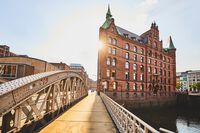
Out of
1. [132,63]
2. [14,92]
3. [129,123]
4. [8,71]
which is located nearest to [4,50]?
[8,71]

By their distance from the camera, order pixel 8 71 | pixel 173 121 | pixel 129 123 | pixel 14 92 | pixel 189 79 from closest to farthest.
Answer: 1. pixel 14 92
2. pixel 129 123
3. pixel 8 71
4. pixel 173 121
5. pixel 189 79

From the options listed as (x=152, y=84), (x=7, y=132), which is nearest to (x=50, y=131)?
(x=7, y=132)

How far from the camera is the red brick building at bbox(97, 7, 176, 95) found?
37.4 metres

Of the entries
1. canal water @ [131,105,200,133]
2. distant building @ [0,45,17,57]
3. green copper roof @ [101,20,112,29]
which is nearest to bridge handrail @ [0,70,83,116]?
canal water @ [131,105,200,133]

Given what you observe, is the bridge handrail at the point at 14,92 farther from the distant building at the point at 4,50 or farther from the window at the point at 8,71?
the distant building at the point at 4,50

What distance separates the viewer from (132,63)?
43.1 meters

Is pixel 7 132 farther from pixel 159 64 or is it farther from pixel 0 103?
pixel 159 64

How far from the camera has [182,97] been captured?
2025 inches

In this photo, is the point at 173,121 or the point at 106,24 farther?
the point at 106,24

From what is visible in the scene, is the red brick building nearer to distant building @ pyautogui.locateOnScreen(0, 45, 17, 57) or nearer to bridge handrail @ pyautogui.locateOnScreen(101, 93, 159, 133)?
bridge handrail @ pyautogui.locateOnScreen(101, 93, 159, 133)

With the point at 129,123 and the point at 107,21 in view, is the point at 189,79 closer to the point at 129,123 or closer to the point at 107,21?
the point at 107,21

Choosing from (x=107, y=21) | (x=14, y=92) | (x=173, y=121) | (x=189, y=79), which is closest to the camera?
(x=14, y=92)

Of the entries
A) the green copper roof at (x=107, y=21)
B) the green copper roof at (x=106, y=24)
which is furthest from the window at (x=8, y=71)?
the green copper roof at (x=106, y=24)

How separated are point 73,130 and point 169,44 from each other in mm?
64686
